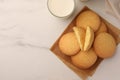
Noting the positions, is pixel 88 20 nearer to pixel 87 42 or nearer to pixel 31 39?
pixel 87 42

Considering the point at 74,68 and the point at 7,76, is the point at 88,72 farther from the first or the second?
the point at 7,76

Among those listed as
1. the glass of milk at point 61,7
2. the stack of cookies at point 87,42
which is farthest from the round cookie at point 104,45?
the glass of milk at point 61,7

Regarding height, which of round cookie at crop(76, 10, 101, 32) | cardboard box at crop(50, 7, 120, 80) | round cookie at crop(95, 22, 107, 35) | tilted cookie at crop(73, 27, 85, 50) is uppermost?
round cookie at crop(76, 10, 101, 32)

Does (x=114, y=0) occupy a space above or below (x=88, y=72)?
above

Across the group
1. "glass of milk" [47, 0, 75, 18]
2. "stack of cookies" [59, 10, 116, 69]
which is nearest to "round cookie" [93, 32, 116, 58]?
"stack of cookies" [59, 10, 116, 69]

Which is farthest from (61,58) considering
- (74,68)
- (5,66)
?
(5,66)

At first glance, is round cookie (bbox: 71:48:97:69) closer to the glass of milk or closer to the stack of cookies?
the stack of cookies
